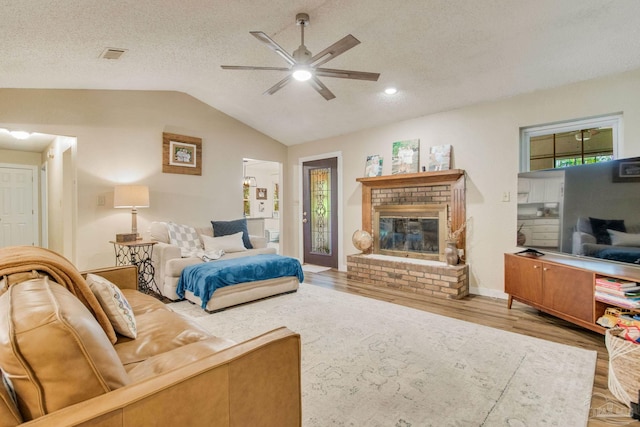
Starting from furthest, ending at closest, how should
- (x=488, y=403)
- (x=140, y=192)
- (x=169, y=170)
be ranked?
(x=169, y=170) → (x=140, y=192) → (x=488, y=403)

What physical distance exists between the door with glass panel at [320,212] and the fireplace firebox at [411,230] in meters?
0.94

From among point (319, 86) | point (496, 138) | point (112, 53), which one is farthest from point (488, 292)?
point (112, 53)

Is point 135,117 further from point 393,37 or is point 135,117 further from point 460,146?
point 460,146

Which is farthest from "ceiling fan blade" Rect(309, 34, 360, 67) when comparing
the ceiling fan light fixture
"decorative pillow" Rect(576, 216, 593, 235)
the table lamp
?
the table lamp

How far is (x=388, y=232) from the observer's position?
496cm

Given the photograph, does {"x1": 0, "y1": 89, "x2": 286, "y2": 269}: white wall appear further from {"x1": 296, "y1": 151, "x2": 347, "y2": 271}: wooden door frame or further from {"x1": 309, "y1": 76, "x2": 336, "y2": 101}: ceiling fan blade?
{"x1": 309, "y1": 76, "x2": 336, "y2": 101}: ceiling fan blade

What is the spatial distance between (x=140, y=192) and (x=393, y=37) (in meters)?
3.42

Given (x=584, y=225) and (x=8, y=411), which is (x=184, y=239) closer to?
(x=8, y=411)

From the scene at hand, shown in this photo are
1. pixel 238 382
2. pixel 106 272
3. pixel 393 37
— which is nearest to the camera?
pixel 238 382

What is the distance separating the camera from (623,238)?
253cm

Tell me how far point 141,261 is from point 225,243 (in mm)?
1081

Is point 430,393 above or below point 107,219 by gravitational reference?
below

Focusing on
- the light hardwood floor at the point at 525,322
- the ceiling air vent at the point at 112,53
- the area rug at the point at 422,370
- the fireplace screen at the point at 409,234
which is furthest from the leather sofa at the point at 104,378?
the fireplace screen at the point at 409,234

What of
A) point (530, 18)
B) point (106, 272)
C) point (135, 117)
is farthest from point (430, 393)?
point (135, 117)
